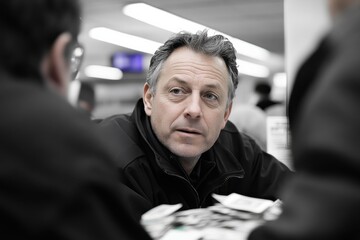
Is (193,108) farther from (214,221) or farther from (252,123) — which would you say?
(252,123)

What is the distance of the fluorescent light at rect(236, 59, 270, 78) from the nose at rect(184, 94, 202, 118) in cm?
1201

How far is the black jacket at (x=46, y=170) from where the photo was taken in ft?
2.28

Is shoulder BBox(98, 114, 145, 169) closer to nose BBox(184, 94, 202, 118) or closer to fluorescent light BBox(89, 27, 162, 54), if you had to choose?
nose BBox(184, 94, 202, 118)

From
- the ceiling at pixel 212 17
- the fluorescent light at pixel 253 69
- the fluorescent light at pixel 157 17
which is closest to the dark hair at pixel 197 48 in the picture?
the ceiling at pixel 212 17

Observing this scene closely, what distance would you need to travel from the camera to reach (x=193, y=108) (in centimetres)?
175

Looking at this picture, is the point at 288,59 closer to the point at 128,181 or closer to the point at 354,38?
the point at 128,181

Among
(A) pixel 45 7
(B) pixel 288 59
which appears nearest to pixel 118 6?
(B) pixel 288 59

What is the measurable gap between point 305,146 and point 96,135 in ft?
0.99

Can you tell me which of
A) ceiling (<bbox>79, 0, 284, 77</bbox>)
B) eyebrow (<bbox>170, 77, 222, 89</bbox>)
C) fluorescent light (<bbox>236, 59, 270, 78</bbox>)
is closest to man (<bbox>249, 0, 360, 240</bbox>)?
eyebrow (<bbox>170, 77, 222, 89</bbox>)

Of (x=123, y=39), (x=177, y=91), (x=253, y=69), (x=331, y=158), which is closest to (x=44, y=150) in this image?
(x=331, y=158)

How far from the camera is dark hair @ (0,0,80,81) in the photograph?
2.43ft

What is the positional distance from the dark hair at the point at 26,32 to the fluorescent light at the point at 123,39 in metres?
8.48

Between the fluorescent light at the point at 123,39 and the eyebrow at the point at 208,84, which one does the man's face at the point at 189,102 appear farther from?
the fluorescent light at the point at 123,39

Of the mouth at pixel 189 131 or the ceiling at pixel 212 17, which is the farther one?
the ceiling at pixel 212 17
